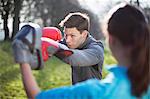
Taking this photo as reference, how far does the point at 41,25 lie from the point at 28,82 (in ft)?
36.6

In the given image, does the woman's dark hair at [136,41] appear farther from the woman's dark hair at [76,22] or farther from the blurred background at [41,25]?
the blurred background at [41,25]

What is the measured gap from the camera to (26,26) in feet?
6.47

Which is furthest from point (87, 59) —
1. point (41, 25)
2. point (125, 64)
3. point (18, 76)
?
point (41, 25)

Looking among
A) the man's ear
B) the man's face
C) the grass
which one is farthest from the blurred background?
the man's face

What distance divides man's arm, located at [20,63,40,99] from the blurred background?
3.31 m

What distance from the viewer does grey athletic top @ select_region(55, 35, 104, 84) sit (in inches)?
102

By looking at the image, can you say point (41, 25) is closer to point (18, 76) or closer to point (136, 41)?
point (18, 76)

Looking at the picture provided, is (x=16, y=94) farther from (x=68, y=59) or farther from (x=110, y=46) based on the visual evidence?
(x=110, y=46)

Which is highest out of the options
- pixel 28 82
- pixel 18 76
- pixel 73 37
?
pixel 73 37

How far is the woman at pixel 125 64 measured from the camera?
1.60 meters

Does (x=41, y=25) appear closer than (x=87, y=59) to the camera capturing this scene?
No

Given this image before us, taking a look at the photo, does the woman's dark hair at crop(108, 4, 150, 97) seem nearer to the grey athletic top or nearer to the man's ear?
the grey athletic top

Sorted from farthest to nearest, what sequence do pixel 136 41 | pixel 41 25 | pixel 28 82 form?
1. pixel 41 25
2. pixel 28 82
3. pixel 136 41

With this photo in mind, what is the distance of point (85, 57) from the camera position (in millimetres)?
2732
